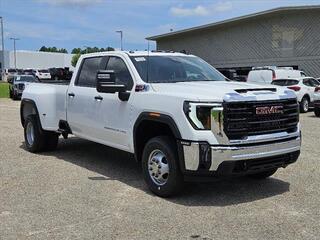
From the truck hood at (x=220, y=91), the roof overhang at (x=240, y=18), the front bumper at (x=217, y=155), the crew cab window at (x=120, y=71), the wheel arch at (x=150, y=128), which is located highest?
the roof overhang at (x=240, y=18)

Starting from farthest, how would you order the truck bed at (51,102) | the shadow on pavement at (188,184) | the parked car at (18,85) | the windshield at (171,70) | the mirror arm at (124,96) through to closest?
1. the parked car at (18,85)
2. the truck bed at (51,102)
3. the windshield at (171,70)
4. the mirror arm at (124,96)
5. the shadow on pavement at (188,184)

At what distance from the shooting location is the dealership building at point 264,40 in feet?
123

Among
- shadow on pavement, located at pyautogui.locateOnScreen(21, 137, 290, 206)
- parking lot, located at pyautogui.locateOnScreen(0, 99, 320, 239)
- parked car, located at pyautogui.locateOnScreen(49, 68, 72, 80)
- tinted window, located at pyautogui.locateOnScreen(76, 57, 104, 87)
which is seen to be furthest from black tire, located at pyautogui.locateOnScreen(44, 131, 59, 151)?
tinted window, located at pyautogui.locateOnScreen(76, 57, 104, 87)

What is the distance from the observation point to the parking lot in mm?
5352

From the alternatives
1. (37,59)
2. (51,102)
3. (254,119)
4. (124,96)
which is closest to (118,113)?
(124,96)

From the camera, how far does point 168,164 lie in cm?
651

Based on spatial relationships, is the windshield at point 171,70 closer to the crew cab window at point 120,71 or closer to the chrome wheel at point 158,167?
the crew cab window at point 120,71

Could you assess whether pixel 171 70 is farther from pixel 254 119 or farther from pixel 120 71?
pixel 254 119

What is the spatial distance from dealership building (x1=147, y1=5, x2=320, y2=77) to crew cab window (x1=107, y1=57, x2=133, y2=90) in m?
31.1

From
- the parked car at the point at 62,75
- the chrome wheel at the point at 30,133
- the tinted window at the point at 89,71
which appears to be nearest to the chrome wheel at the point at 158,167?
the tinted window at the point at 89,71

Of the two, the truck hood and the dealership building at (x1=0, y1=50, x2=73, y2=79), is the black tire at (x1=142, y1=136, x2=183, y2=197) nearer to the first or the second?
the truck hood

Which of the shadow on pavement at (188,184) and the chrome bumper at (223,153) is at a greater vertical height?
the chrome bumper at (223,153)

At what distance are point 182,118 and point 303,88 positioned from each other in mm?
17352

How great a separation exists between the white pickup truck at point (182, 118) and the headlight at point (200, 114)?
12 mm
